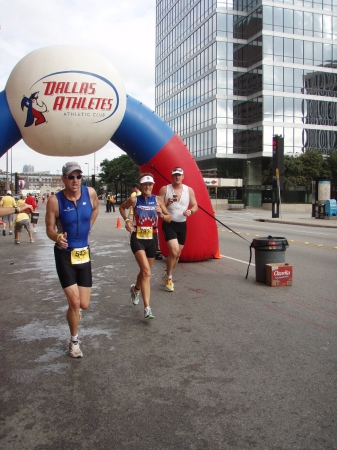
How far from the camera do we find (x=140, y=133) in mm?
9086

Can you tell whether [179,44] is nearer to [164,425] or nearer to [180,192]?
[180,192]

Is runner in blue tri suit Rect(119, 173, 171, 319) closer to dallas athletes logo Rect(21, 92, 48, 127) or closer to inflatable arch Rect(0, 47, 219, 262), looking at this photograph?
dallas athletes logo Rect(21, 92, 48, 127)

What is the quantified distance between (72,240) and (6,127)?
4558mm

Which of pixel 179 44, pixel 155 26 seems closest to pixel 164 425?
pixel 179 44

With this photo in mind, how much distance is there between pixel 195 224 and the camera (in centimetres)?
950

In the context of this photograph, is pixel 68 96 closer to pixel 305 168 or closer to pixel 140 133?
pixel 140 133

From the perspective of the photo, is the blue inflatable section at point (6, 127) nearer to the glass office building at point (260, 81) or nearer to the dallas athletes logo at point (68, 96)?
the dallas athletes logo at point (68, 96)

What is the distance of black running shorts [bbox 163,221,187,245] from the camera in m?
7.16

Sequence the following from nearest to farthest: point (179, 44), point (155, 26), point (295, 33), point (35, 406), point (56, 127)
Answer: point (35, 406) → point (56, 127) → point (295, 33) → point (179, 44) → point (155, 26)

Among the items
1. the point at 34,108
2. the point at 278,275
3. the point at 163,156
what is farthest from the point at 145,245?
the point at 163,156

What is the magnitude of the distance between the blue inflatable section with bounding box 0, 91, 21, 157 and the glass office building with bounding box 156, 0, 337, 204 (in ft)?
149

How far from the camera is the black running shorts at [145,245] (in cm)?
571

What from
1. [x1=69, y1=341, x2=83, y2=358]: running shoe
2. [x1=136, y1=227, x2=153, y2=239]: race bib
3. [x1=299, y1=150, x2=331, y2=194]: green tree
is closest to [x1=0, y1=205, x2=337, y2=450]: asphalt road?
[x1=69, y1=341, x2=83, y2=358]: running shoe

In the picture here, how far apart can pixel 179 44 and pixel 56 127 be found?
59.9m
